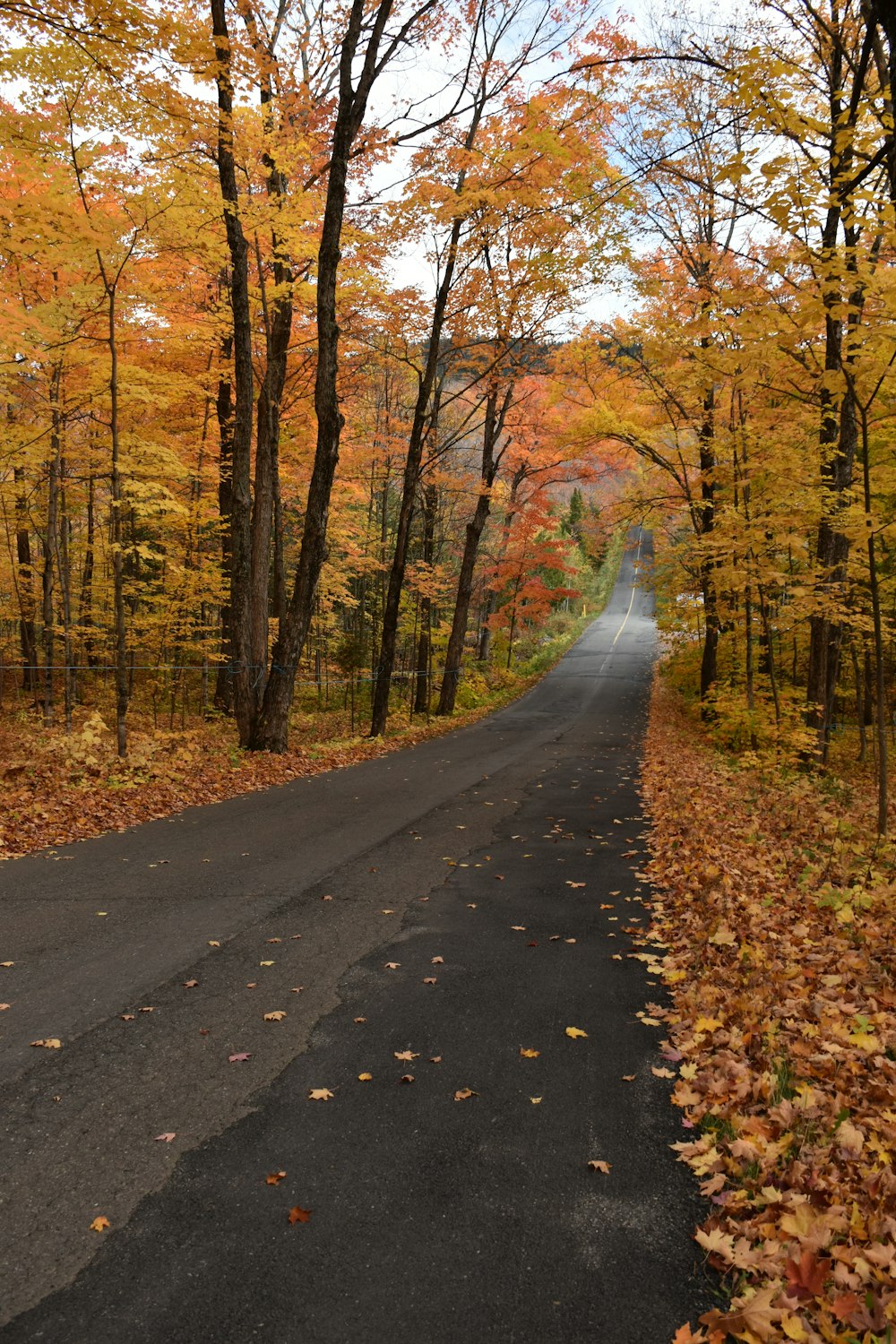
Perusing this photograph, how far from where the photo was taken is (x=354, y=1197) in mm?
2633

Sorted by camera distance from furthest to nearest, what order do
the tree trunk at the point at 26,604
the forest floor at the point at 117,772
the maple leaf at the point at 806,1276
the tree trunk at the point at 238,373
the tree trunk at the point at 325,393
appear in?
the tree trunk at the point at 26,604, the tree trunk at the point at 325,393, the tree trunk at the point at 238,373, the forest floor at the point at 117,772, the maple leaf at the point at 806,1276

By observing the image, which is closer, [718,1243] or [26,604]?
[718,1243]

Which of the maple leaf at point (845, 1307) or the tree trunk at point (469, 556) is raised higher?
the tree trunk at point (469, 556)

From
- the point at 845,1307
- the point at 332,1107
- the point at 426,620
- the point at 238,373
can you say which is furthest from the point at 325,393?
the point at 426,620

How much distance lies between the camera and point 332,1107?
3.16 m

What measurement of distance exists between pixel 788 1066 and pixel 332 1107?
2.16 meters

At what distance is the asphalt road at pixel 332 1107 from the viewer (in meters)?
2.23

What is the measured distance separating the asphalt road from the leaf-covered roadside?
0.20m

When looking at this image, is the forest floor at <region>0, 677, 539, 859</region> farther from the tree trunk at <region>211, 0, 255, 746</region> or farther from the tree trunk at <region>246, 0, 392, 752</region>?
the tree trunk at <region>211, 0, 255, 746</region>

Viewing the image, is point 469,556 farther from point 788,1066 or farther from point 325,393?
point 788,1066

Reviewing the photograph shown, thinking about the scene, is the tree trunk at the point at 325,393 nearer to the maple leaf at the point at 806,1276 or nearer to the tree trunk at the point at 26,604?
the tree trunk at the point at 26,604

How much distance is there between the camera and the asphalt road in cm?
223

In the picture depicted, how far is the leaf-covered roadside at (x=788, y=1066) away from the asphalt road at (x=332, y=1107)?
0.20 meters

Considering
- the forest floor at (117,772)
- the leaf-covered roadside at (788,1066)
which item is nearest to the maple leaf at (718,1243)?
the leaf-covered roadside at (788,1066)
